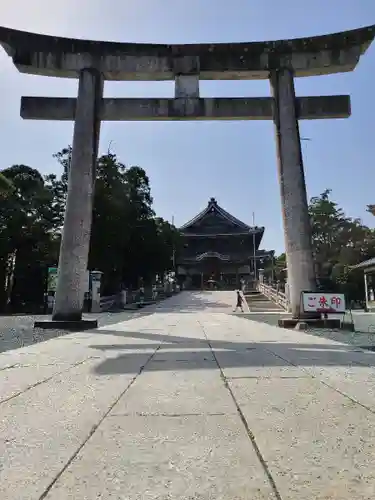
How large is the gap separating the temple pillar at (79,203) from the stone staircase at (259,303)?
14.7 meters

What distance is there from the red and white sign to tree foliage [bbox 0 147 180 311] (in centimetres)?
1923

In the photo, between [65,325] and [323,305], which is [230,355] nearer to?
[323,305]

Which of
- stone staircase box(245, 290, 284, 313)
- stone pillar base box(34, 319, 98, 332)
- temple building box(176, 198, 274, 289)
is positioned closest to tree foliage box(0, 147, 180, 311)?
stone staircase box(245, 290, 284, 313)

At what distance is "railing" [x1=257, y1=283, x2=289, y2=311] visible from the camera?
24764 millimetres

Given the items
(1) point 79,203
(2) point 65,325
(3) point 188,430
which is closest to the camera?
(3) point 188,430

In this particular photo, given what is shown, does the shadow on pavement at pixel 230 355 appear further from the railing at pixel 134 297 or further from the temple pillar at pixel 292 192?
the railing at pixel 134 297

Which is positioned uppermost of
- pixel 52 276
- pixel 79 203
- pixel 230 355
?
pixel 79 203

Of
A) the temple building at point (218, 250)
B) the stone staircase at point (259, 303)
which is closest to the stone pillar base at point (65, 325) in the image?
the stone staircase at point (259, 303)

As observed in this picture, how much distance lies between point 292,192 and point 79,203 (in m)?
5.59

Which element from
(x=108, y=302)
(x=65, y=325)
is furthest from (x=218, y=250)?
(x=65, y=325)

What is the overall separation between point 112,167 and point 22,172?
756 cm

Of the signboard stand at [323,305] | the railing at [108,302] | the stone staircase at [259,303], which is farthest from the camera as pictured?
the stone staircase at [259,303]

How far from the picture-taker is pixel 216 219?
52.2 m

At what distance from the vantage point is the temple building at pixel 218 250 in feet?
166
